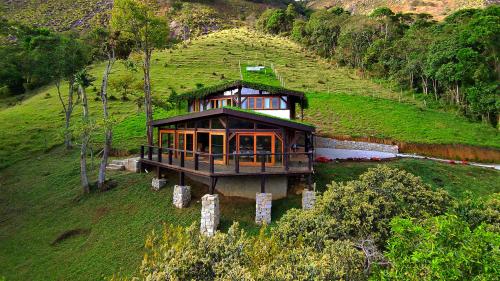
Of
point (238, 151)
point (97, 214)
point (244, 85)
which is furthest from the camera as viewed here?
point (244, 85)

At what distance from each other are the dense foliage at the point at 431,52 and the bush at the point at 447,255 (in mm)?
34078

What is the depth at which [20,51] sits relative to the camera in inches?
1218

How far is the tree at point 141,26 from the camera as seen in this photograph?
75.5 ft

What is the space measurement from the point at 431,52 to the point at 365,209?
123ft

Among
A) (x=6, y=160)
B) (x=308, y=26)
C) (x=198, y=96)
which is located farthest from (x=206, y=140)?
(x=308, y=26)

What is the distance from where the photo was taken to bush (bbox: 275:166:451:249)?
9.75 m

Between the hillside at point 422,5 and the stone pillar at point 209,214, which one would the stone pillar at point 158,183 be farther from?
the hillside at point 422,5

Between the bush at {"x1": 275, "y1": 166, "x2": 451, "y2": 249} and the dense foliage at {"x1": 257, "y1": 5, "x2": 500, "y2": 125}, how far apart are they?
29.2m

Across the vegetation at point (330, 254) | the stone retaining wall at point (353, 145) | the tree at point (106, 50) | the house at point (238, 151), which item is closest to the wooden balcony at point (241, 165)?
the house at point (238, 151)

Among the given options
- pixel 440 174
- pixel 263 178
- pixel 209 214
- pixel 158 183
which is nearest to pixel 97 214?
pixel 158 183

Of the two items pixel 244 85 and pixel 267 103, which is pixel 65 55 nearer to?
pixel 244 85

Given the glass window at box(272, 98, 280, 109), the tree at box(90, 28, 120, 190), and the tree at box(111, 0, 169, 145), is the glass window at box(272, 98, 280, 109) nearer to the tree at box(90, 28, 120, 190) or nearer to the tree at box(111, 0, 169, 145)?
the tree at box(111, 0, 169, 145)

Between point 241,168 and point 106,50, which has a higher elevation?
point 106,50

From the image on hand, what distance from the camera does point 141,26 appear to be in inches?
938
